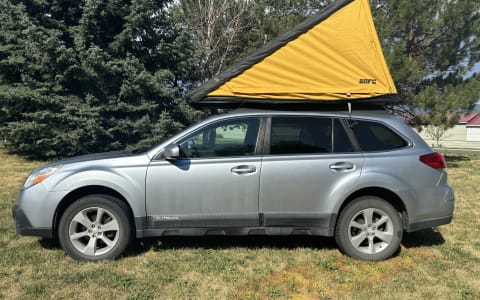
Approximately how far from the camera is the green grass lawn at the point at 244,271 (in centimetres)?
361

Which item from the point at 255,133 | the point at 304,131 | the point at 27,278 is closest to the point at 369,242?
the point at 304,131

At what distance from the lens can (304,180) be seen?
4.21 meters

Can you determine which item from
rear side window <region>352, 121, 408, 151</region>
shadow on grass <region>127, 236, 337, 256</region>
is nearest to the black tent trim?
rear side window <region>352, 121, 408, 151</region>

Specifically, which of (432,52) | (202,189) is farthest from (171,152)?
(432,52)

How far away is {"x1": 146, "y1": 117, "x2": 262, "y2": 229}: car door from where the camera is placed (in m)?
4.16

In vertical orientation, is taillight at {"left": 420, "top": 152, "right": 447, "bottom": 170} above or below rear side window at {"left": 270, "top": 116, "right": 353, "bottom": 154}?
below

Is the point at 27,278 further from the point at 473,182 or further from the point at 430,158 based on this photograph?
the point at 473,182

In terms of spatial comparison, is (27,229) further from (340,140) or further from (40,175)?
(340,140)

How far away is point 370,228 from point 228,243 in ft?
5.66

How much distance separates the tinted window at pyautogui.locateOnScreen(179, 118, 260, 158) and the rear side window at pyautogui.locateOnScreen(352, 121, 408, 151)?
118 centimetres

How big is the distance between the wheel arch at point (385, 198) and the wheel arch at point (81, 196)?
242cm

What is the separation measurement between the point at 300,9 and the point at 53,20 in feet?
25.4

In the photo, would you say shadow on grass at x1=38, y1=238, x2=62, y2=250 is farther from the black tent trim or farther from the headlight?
the black tent trim

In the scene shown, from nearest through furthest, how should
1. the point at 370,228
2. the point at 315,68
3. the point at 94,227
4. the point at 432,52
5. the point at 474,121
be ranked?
the point at 94,227
the point at 370,228
the point at 315,68
the point at 432,52
the point at 474,121
